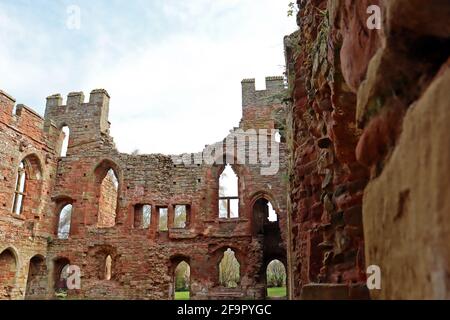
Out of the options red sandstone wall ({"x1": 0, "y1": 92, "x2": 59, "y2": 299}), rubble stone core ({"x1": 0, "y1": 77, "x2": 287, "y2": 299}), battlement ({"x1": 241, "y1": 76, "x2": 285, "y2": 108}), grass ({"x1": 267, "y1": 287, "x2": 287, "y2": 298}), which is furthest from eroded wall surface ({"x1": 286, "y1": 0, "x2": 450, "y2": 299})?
grass ({"x1": 267, "y1": 287, "x2": 287, "y2": 298})

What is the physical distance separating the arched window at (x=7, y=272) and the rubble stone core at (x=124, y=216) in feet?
0.12

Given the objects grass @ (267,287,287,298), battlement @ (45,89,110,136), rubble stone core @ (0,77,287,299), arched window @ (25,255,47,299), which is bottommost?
grass @ (267,287,287,298)

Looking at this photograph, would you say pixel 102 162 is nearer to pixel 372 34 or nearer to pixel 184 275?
pixel 184 275

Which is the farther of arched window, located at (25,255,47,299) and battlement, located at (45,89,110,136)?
battlement, located at (45,89,110,136)

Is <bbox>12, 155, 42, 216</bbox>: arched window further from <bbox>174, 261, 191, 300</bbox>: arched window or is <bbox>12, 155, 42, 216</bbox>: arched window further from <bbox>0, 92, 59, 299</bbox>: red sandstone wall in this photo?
<bbox>174, 261, 191, 300</bbox>: arched window

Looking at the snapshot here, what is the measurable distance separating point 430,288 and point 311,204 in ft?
11.2

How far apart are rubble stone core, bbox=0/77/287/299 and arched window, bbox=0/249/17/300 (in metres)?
0.04

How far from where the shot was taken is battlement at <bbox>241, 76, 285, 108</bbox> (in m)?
18.7

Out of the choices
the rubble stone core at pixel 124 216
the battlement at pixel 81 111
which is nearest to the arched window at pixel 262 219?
the rubble stone core at pixel 124 216

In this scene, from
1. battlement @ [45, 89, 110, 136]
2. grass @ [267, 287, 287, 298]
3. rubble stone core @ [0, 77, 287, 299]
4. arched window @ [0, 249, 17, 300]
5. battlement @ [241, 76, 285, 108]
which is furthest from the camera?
battlement @ [45, 89, 110, 136]

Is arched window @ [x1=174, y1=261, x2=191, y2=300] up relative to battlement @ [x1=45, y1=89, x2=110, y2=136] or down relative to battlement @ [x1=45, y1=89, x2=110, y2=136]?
down

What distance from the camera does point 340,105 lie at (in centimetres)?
253

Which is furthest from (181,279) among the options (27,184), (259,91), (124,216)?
(259,91)
